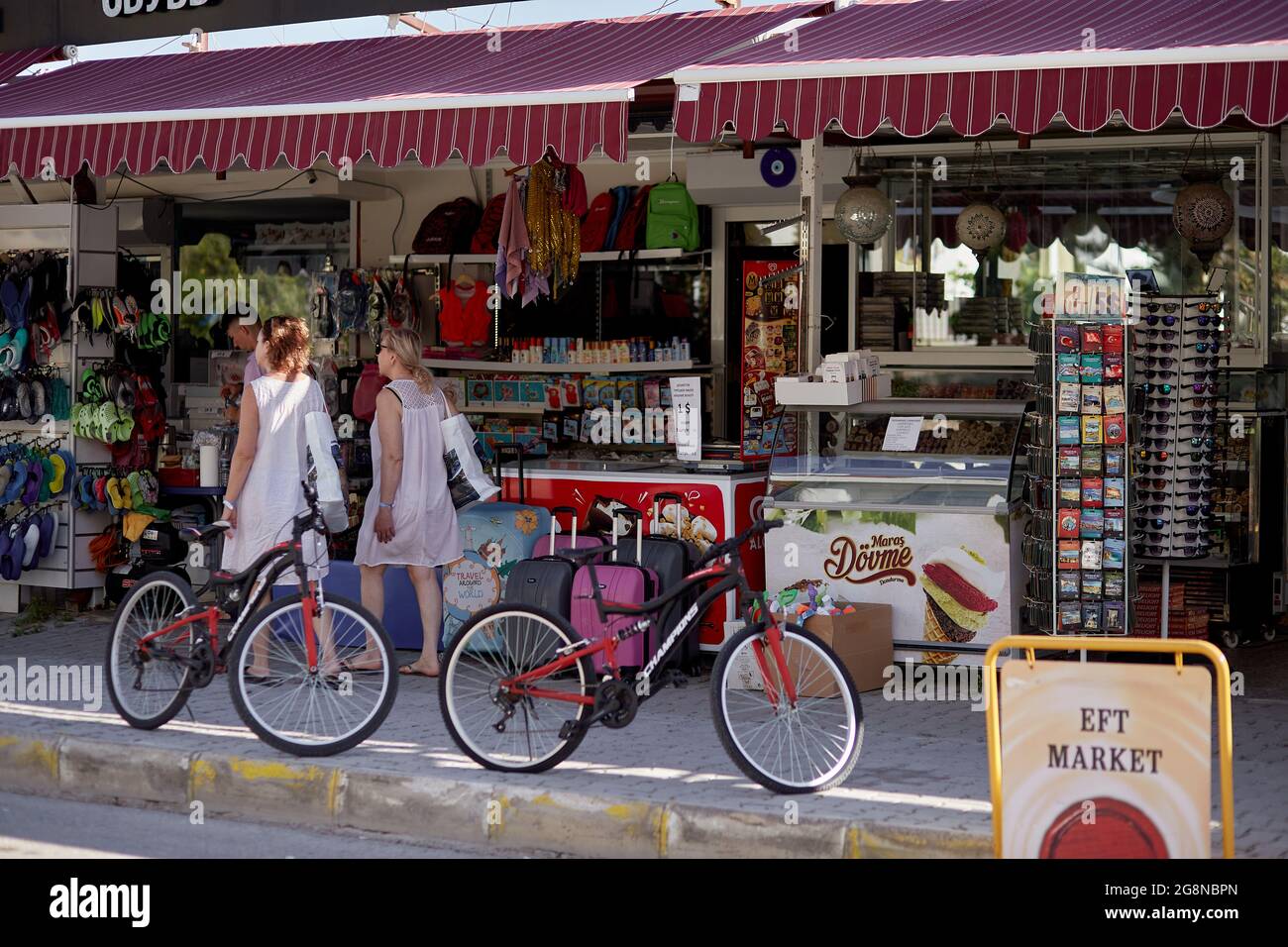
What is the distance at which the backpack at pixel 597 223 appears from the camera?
1289 centimetres

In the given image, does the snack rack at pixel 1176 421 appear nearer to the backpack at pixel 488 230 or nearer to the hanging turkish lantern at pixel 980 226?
the hanging turkish lantern at pixel 980 226

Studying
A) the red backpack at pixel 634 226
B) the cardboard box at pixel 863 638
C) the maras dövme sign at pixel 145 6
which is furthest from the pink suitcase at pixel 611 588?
the maras dövme sign at pixel 145 6

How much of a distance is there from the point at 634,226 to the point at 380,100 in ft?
14.8

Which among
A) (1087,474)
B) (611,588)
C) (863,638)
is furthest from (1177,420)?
(611,588)

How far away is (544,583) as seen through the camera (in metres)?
Result: 8.57

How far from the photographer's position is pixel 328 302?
13.4 metres

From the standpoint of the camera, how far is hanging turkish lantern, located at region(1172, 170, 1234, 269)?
34.1ft

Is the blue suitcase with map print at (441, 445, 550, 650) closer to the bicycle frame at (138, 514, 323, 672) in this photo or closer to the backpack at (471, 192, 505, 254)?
the bicycle frame at (138, 514, 323, 672)

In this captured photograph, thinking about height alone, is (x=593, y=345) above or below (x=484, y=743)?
above

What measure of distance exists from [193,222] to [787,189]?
5748mm

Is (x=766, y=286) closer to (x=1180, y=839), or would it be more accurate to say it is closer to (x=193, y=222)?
(x=193, y=222)

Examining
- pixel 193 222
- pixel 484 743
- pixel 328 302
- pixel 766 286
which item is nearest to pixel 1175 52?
pixel 484 743

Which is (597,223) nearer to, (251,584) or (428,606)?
(428,606)

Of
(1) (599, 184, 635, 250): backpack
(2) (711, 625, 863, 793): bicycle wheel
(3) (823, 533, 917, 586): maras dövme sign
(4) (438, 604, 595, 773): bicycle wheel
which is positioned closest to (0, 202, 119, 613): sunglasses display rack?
(1) (599, 184, 635, 250): backpack
